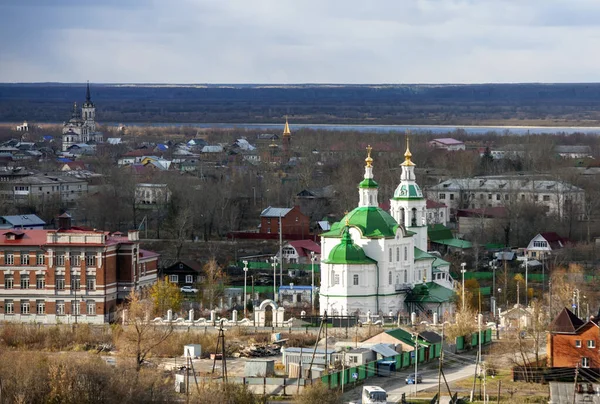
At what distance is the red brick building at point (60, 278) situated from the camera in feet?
160

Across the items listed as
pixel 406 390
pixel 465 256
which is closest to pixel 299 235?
pixel 465 256

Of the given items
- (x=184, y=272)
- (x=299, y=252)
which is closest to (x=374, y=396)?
(x=184, y=272)

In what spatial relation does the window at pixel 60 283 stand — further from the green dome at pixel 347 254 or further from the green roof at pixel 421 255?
the green roof at pixel 421 255

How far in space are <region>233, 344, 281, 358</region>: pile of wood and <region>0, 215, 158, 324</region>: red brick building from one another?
23.4 ft

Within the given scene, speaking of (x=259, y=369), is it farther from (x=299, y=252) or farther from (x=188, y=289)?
(x=299, y=252)

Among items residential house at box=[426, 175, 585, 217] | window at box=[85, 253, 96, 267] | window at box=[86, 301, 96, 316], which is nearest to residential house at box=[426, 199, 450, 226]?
residential house at box=[426, 175, 585, 217]

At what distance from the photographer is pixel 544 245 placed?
2475 inches

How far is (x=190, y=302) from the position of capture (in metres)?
51.9

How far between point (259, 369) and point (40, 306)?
11855mm

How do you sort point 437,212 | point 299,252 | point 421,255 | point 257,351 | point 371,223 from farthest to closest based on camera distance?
point 437,212
point 299,252
point 421,255
point 371,223
point 257,351

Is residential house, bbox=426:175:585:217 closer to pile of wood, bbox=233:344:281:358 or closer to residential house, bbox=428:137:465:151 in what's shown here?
pile of wood, bbox=233:344:281:358

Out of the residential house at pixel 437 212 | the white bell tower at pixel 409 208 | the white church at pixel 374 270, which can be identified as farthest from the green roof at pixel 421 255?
the residential house at pixel 437 212

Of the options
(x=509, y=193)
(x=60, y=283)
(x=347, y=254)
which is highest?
(x=509, y=193)

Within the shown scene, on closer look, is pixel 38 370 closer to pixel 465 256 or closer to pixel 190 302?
pixel 190 302
